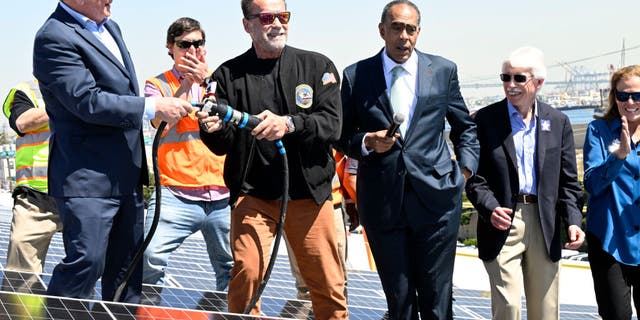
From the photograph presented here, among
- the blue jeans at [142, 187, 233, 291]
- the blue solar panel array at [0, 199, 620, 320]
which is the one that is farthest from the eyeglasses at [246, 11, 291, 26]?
the blue jeans at [142, 187, 233, 291]

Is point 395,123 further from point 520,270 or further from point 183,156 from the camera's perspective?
point 183,156

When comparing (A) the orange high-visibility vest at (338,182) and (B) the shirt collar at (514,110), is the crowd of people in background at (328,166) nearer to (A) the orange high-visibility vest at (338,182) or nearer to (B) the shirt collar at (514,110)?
(B) the shirt collar at (514,110)

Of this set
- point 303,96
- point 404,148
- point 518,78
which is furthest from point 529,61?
point 303,96

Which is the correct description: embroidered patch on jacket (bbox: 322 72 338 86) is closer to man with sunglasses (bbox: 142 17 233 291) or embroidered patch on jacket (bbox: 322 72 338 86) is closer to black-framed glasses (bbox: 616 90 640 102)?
man with sunglasses (bbox: 142 17 233 291)

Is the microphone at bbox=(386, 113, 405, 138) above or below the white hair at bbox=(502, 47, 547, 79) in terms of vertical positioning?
below

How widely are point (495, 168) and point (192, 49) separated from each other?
1.91m

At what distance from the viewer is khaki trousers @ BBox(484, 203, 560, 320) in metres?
5.98

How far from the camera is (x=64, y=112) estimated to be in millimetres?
4848

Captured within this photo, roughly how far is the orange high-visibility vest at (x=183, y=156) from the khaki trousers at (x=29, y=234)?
0.81m

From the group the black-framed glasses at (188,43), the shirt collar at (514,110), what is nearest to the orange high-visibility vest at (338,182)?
the black-framed glasses at (188,43)

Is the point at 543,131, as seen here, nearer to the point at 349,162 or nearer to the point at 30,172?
the point at 349,162

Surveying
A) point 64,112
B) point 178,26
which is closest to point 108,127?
point 64,112

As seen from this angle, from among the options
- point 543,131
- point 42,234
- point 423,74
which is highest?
point 423,74

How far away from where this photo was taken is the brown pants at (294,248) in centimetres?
536
